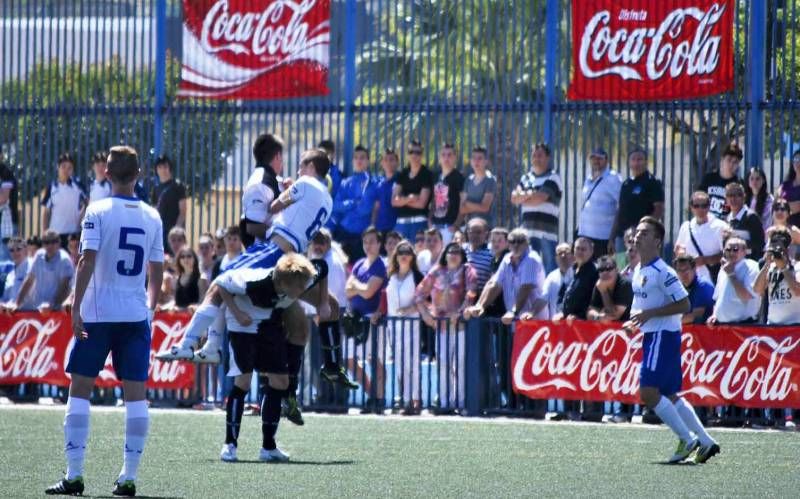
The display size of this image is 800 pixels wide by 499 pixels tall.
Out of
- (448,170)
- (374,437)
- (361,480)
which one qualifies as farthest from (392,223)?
(361,480)

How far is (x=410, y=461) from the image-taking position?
1209 cm

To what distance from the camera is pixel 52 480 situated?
34.1 ft

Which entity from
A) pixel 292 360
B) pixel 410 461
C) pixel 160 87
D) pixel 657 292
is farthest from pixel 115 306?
pixel 160 87

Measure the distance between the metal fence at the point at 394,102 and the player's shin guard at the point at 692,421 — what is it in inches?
254

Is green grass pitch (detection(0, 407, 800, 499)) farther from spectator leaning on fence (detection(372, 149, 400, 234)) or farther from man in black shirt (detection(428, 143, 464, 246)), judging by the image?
spectator leaning on fence (detection(372, 149, 400, 234))

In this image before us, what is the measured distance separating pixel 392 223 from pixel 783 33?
5.17 meters

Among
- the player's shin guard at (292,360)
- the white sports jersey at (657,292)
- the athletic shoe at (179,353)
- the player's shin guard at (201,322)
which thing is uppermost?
the white sports jersey at (657,292)

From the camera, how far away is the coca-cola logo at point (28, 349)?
1894 cm

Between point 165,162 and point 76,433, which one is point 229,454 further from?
point 165,162

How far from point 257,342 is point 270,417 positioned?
0.57 metres

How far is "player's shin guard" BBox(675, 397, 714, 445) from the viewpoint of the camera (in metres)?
12.3

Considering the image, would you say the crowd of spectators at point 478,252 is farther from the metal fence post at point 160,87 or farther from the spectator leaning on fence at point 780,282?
the metal fence post at point 160,87

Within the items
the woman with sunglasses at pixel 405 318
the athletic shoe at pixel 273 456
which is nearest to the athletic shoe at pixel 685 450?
the athletic shoe at pixel 273 456

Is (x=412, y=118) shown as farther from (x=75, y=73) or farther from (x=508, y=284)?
(x=75, y=73)
